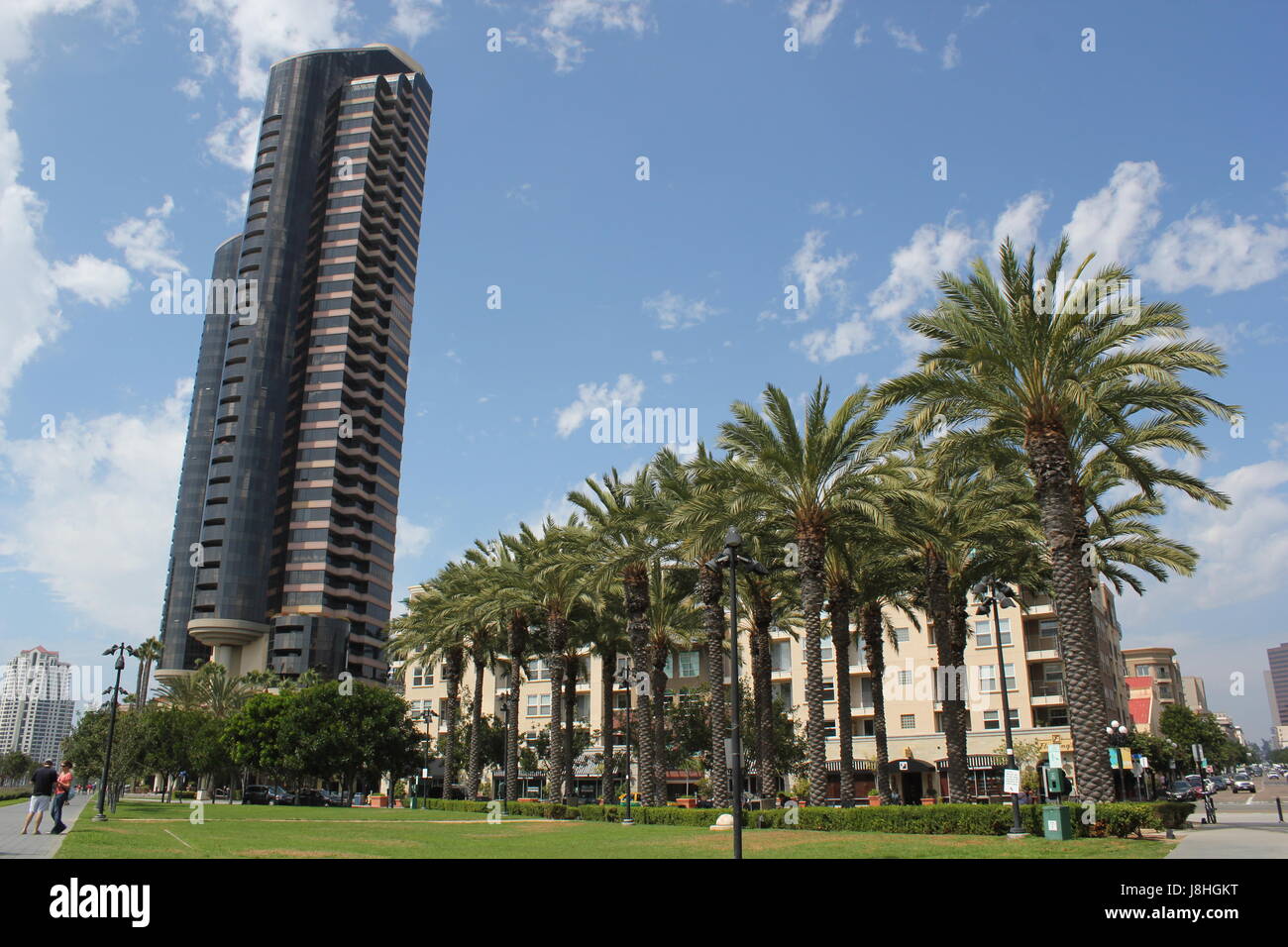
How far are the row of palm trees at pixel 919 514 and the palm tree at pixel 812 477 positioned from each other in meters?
0.07

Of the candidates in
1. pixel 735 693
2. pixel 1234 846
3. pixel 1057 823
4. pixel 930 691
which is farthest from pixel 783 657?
pixel 735 693

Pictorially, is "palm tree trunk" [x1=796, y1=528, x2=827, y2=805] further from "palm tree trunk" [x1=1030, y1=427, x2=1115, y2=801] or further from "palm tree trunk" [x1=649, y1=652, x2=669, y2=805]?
"palm tree trunk" [x1=649, y1=652, x2=669, y2=805]

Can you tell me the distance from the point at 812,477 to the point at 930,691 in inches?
1758

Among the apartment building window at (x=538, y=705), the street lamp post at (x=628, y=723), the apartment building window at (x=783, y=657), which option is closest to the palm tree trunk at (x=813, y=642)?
the street lamp post at (x=628, y=723)

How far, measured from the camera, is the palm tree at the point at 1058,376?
2161 centimetres

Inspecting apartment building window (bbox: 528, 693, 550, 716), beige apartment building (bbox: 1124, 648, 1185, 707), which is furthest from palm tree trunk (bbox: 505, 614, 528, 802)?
beige apartment building (bbox: 1124, 648, 1185, 707)

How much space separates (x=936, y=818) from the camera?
2375 cm

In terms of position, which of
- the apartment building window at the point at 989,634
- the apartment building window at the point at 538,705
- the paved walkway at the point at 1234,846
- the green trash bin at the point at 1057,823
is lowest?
the paved walkway at the point at 1234,846

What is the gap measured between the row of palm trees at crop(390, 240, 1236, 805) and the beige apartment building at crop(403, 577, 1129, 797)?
17.8m

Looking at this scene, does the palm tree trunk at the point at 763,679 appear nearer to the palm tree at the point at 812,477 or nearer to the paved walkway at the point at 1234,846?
the palm tree at the point at 812,477

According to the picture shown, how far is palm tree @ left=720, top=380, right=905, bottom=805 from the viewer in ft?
89.9

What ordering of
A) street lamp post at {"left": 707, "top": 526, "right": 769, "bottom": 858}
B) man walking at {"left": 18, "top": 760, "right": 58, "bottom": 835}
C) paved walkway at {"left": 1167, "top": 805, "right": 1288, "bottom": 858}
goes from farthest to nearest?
man walking at {"left": 18, "top": 760, "right": 58, "bottom": 835}
paved walkway at {"left": 1167, "top": 805, "right": 1288, "bottom": 858}
street lamp post at {"left": 707, "top": 526, "right": 769, "bottom": 858}

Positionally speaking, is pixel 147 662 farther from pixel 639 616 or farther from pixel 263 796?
pixel 639 616
